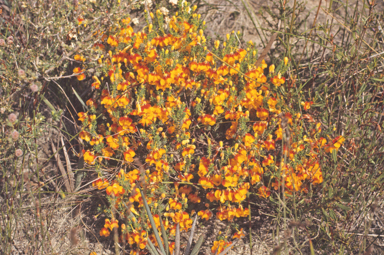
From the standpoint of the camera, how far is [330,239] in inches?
77.1

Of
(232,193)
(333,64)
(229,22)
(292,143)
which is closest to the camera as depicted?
(232,193)


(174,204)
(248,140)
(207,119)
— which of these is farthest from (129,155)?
(248,140)

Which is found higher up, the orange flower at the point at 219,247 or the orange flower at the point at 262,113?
Answer: the orange flower at the point at 262,113

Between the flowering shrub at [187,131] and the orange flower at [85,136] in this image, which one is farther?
the orange flower at [85,136]

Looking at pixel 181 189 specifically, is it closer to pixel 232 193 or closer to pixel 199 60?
pixel 232 193

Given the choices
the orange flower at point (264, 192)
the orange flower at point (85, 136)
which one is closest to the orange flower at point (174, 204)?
the orange flower at point (264, 192)

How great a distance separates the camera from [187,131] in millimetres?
2285

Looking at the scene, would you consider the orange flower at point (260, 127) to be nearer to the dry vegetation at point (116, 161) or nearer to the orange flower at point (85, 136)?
the dry vegetation at point (116, 161)

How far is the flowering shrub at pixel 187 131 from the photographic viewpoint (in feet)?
6.50

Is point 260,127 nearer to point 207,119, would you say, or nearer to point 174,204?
point 207,119

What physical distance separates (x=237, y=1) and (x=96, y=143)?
1.94 metres

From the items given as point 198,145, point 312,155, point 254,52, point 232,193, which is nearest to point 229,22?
point 254,52

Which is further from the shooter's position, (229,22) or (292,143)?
(229,22)

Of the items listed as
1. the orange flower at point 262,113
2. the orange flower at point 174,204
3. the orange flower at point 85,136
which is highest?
the orange flower at point 262,113
